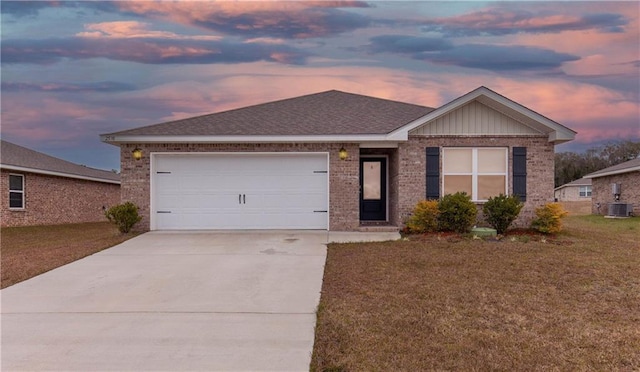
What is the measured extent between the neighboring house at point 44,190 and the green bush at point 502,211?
17440mm

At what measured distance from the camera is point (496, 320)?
4.95 m

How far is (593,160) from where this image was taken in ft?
190

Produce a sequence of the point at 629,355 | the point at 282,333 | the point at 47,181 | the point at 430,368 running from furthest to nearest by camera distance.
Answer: the point at 47,181 → the point at 282,333 → the point at 629,355 → the point at 430,368

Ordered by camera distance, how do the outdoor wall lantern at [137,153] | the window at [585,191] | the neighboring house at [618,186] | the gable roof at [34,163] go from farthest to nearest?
the window at [585,191] < the neighboring house at [618,186] < the gable roof at [34,163] < the outdoor wall lantern at [137,153]

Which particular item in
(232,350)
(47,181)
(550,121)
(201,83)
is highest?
(201,83)

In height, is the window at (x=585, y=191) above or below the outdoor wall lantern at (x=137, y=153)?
below

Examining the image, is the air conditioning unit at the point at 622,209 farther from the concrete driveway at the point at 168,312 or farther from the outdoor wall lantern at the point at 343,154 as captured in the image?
the concrete driveway at the point at 168,312

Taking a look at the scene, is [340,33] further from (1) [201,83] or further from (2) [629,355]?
(2) [629,355]

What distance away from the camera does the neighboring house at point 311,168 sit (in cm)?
1232

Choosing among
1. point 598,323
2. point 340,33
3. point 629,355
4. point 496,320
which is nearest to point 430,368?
point 496,320

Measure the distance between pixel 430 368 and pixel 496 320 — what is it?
1.64m

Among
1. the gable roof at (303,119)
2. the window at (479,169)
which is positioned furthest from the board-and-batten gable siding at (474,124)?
the gable roof at (303,119)

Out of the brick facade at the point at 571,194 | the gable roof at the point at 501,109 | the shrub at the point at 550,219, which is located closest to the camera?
the shrub at the point at 550,219

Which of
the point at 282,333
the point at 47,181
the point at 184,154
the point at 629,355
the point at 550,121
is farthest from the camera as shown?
the point at 47,181
